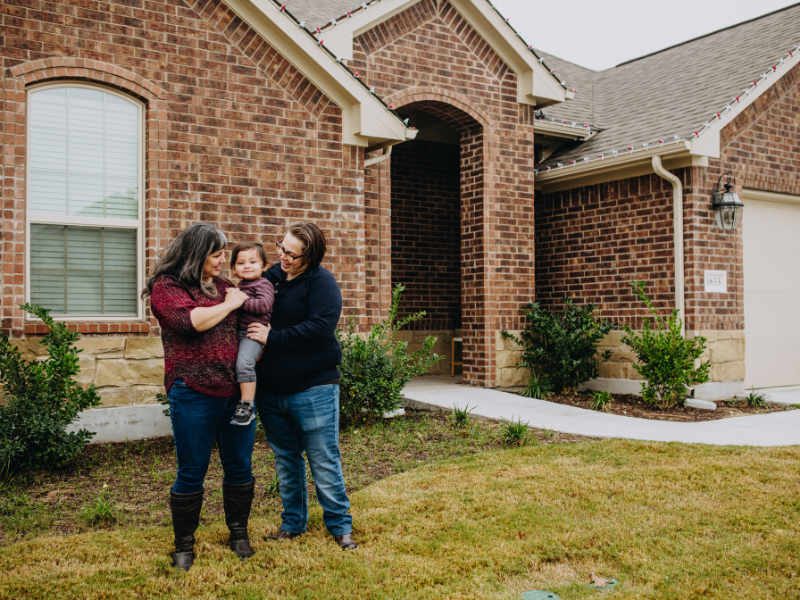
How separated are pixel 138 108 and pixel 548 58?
30.9 ft

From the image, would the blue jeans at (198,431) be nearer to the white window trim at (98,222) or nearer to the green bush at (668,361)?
the white window trim at (98,222)

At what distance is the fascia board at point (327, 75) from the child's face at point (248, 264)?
4366 millimetres

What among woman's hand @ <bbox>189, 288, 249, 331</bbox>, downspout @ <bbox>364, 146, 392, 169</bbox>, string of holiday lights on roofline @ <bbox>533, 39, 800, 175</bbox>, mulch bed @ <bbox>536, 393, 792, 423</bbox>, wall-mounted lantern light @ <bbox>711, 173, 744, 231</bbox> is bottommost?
mulch bed @ <bbox>536, 393, 792, 423</bbox>

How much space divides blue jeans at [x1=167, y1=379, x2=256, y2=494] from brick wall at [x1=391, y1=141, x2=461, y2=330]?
8072 mm

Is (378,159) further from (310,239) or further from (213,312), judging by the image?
(213,312)

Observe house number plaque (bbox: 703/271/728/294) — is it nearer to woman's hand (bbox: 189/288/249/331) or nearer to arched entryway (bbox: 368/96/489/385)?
arched entryway (bbox: 368/96/489/385)

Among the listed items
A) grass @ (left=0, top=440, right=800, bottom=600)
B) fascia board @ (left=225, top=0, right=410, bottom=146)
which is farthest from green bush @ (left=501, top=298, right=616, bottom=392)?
grass @ (left=0, top=440, right=800, bottom=600)

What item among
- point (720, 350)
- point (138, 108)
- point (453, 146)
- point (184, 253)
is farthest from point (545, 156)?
point (184, 253)

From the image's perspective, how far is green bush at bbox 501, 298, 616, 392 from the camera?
31.3ft

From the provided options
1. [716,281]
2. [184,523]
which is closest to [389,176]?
[716,281]

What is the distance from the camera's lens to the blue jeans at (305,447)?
405 centimetres

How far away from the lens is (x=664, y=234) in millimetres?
9750

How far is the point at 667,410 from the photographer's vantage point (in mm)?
8992

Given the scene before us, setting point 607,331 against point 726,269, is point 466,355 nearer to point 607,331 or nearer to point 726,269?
point 607,331
